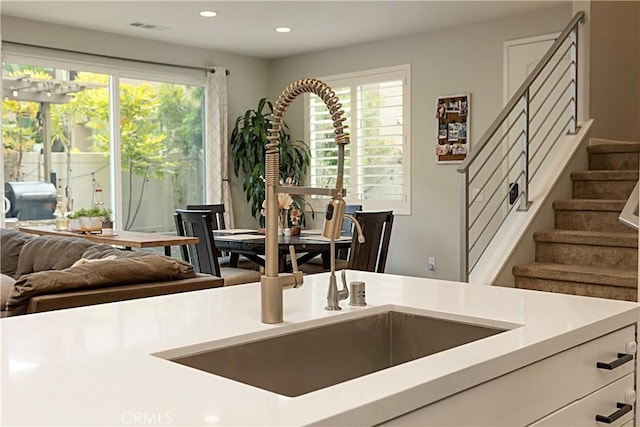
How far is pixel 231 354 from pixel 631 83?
199 inches

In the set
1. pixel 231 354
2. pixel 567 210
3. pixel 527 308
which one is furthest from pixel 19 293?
pixel 567 210

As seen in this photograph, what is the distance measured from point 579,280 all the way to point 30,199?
15.6 feet

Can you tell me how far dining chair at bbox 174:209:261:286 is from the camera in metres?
4.79

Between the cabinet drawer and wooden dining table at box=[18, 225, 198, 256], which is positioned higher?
wooden dining table at box=[18, 225, 198, 256]

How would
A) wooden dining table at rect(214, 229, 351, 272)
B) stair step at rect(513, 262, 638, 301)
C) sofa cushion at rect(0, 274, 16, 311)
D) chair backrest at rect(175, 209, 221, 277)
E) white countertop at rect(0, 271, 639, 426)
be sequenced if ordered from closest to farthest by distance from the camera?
white countertop at rect(0, 271, 639, 426), sofa cushion at rect(0, 274, 16, 311), stair step at rect(513, 262, 638, 301), wooden dining table at rect(214, 229, 351, 272), chair backrest at rect(175, 209, 221, 277)

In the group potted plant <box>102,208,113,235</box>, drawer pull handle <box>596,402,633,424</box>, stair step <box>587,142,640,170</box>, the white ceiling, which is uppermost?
the white ceiling

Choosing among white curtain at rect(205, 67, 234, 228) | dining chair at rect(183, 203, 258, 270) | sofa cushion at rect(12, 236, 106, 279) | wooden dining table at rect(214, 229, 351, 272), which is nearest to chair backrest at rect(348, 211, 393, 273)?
wooden dining table at rect(214, 229, 351, 272)

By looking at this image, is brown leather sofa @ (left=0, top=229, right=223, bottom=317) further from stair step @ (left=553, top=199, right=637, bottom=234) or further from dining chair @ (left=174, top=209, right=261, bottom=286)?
stair step @ (left=553, top=199, right=637, bottom=234)

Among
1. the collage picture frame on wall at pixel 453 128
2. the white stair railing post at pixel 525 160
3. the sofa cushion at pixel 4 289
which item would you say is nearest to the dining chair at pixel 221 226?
the sofa cushion at pixel 4 289

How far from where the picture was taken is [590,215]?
4.32m

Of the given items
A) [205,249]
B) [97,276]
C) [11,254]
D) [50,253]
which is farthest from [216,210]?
[97,276]

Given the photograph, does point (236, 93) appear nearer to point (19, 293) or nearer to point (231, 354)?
point (19, 293)

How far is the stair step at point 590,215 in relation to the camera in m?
4.18

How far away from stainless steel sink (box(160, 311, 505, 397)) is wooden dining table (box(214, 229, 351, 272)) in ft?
9.35
